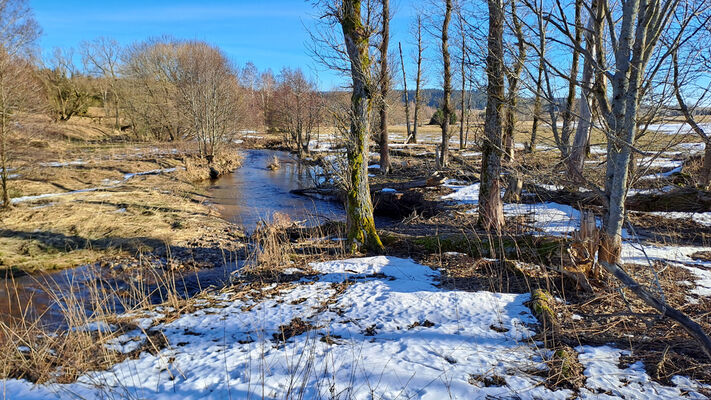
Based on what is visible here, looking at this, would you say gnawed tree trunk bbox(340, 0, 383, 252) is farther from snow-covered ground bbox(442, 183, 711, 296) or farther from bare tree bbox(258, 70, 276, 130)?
bare tree bbox(258, 70, 276, 130)

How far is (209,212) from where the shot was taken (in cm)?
1317

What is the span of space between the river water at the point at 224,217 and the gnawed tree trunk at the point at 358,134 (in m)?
1.91

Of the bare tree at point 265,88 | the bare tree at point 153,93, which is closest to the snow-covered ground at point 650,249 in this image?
the bare tree at point 153,93

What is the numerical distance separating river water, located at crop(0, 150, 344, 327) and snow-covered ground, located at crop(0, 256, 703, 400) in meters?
0.89

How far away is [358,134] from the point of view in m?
6.75

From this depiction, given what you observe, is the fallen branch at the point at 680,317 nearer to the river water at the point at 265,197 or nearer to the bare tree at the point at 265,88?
the river water at the point at 265,197

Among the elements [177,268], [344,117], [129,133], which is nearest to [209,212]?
[177,268]

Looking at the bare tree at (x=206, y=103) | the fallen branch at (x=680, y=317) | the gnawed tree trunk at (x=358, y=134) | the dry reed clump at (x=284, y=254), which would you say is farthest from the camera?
the bare tree at (x=206, y=103)

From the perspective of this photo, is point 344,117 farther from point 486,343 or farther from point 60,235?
point 60,235

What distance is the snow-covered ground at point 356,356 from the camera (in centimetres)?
280

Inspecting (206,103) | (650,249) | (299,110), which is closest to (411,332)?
(650,249)

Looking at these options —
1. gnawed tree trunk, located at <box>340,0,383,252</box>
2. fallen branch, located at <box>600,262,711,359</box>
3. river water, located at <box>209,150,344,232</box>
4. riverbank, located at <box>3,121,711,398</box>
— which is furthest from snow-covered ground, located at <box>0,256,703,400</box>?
river water, located at <box>209,150,344,232</box>

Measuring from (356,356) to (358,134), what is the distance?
4.26m

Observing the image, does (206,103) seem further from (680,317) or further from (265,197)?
(680,317)
